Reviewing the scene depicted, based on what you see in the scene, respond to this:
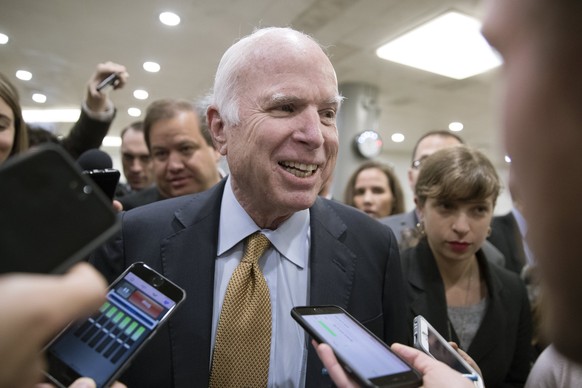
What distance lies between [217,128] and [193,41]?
4.03 m

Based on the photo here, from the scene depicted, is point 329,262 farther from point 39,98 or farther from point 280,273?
point 39,98

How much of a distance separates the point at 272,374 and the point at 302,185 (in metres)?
0.50

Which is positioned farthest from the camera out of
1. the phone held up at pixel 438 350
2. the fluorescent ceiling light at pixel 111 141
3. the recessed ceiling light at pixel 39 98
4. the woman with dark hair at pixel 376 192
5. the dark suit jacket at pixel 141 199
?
the fluorescent ceiling light at pixel 111 141

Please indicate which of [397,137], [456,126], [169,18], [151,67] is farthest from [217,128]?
[397,137]

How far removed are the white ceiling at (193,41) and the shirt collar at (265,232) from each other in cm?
297

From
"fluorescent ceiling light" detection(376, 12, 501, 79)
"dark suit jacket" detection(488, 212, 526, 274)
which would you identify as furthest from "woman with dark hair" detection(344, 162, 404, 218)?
"fluorescent ceiling light" detection(376, 12, 501, 79)

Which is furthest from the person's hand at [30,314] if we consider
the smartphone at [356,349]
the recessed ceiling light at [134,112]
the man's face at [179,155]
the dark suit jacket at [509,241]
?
the recessed ceiling light at [134,112]

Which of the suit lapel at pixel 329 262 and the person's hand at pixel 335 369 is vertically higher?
the suit lapel at pixel 329 262

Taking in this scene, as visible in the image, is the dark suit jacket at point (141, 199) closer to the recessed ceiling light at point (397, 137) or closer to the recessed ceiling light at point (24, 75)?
the recessed ceiling light at point (24, 75)

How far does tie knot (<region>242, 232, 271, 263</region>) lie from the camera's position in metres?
1.16

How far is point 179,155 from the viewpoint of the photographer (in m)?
2.09

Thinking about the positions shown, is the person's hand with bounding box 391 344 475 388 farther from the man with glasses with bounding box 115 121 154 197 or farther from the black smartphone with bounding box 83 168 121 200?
the man with glasses with bounding box 115 121 154 197

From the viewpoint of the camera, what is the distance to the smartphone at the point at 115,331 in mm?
745

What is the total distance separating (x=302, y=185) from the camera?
116 cm
